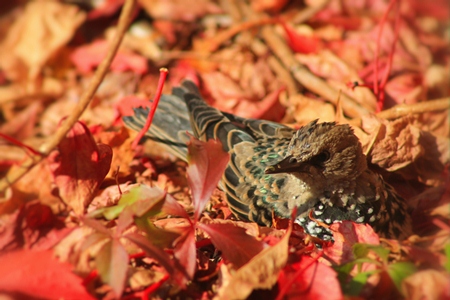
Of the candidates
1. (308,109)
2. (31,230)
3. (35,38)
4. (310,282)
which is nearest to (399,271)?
(310,282)

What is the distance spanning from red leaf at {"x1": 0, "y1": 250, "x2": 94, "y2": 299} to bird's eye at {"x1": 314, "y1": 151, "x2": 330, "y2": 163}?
A: 1390 mm

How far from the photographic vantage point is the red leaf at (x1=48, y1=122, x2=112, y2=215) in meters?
2.88

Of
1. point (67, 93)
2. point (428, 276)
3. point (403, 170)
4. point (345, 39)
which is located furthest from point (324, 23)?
point (428, 276)

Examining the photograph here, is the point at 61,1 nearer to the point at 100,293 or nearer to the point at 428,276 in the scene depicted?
the point at 100,293

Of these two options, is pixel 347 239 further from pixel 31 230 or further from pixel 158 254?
pixel 31 230

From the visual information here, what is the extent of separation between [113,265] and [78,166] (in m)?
0.95

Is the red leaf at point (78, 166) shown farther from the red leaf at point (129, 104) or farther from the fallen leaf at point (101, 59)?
the fallen leaf at point (101, 59)

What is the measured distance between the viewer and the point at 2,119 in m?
4.77

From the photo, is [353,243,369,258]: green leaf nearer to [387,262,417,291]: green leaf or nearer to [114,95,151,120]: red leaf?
[387,262,417,291]: green leaf

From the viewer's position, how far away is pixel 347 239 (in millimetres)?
2576

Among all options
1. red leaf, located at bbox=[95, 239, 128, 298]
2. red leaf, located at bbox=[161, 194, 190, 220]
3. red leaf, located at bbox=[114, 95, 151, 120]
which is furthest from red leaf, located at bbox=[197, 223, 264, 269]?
red leaf, located at bbox=[114, 95, 151, 120]

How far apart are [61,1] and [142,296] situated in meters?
3.84

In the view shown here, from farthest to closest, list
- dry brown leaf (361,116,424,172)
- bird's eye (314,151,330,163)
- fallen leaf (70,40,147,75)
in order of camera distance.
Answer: fallen leaf (70,40,147,75), dry brown leaf (361,116,424,172), bird's eye (314,151,330,163)

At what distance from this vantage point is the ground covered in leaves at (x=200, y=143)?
2.24m
